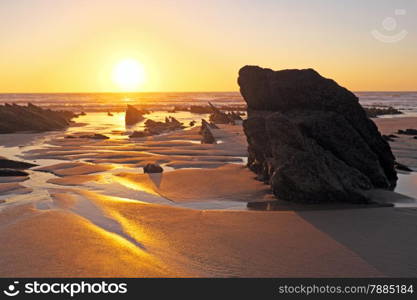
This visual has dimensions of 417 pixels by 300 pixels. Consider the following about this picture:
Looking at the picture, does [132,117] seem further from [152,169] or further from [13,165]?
[152,169]

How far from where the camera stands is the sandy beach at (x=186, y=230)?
572 cm

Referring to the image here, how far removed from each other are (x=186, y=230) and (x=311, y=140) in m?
5.07

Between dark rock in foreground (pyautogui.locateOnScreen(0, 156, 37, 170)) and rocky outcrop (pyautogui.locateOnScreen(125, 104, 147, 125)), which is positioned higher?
rocky outcrop (pyautogui.locateOnScreen(125, 104, 147, 125))

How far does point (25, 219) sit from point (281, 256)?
524cm

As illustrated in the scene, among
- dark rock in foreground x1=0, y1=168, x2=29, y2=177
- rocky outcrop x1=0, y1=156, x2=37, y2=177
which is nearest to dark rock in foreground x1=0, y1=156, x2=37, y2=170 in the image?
rocky outcrop x1=0, y1=156, x2=37, y2=177

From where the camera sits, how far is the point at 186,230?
7.45 metres

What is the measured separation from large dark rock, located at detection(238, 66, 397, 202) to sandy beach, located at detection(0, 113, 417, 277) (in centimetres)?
55

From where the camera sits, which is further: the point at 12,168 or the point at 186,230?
the point at 12,168

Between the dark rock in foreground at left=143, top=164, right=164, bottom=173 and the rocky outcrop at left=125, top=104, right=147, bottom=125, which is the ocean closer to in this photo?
the rocky outcrop at left=125, top=104, right=147, bottom=125

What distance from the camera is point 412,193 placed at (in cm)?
1056

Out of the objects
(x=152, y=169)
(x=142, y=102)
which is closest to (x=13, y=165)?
(x=152, y=169)

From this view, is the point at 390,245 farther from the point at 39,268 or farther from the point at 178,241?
the point at 39,268

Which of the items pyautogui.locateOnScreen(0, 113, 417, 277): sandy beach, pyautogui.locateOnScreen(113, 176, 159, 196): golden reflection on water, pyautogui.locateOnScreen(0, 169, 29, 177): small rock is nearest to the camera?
pyautogui.locateOnScreen(0, 113, 417, 277): sandy beach

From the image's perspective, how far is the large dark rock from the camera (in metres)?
9.44
